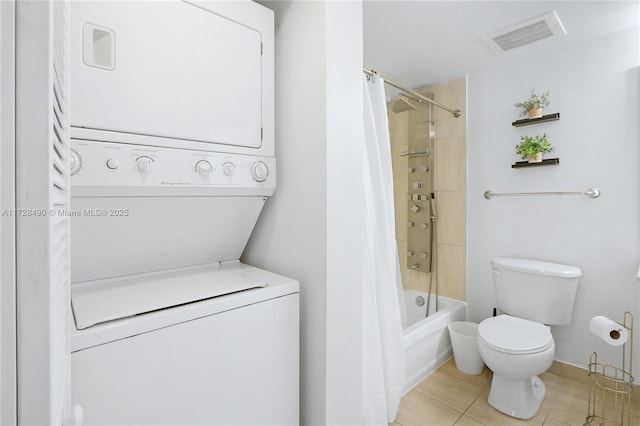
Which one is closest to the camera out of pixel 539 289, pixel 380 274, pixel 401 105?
pixel 380 274

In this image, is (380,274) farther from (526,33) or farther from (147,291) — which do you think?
(526,33)

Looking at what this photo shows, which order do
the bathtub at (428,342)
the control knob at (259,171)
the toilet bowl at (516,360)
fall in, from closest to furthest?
the control knob at (259,171), the toilet bowl at (516,360), the bathtub at (428,342)

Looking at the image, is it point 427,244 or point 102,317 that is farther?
point 427,244

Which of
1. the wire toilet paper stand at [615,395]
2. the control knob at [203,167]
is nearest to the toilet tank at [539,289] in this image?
the wire toilet paper stand at [615,395]

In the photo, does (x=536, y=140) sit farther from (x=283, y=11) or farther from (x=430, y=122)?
(x=283, y=11)

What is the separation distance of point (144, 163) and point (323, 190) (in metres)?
0.62

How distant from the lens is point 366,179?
174 centimetres

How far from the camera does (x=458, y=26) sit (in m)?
1.99

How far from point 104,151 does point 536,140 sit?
8.92ft

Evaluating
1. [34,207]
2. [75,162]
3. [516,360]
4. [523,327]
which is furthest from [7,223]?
[523,327]

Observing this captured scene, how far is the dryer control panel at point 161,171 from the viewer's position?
942 mm

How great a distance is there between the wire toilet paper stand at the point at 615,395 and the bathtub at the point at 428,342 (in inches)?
34.9

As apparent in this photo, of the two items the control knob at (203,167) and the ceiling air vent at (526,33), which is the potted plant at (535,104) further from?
the control knob at (203,167)

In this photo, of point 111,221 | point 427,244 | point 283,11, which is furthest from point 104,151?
point 427,244
